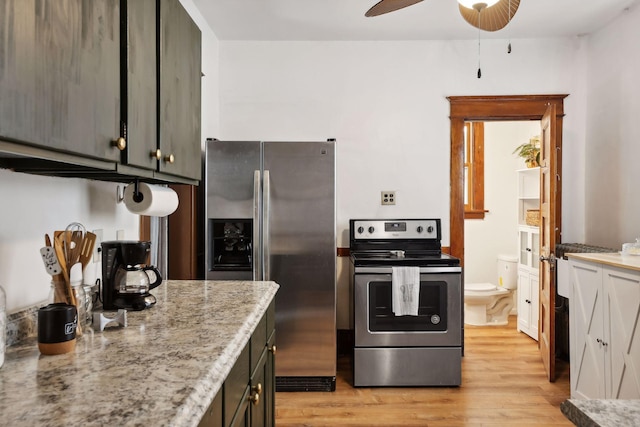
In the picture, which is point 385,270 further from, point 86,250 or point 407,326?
point 86,250

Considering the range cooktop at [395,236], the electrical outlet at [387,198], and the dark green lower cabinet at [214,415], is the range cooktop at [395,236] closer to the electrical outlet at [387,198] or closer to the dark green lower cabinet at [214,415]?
the electrical outlet at [387,198]

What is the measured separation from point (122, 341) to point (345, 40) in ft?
10.3

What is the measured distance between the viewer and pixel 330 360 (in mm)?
3059

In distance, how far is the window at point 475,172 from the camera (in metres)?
5.00

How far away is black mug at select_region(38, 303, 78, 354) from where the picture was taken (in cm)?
106

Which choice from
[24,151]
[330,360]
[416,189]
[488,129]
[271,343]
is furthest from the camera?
[488,129]

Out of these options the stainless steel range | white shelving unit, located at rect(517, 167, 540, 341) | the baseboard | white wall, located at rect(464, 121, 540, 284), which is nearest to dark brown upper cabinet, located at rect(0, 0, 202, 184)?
the stainless steel range

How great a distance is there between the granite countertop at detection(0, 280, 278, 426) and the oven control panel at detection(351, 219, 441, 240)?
2.09 meters

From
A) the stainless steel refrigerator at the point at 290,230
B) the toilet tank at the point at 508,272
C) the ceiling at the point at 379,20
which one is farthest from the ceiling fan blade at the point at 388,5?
the toilet tank at the point at 508,272

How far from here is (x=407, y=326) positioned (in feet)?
9.99

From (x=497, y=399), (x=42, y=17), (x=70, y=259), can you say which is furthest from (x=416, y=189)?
(x=42, y=17)

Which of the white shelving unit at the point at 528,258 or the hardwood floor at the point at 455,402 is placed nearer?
the hardwood floor at the point at 455,402

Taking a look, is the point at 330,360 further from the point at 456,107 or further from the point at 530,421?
the point at 456,107

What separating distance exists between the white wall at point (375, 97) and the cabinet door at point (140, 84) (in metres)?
2.34
